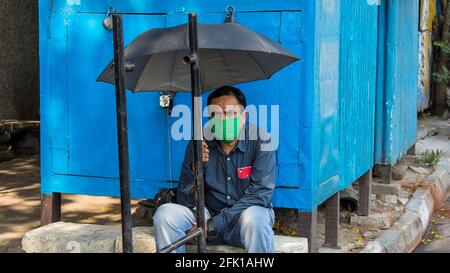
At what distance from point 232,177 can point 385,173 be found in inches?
146

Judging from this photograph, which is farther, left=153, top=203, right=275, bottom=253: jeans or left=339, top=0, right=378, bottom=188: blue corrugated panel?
left=339, top=0, right=378, bottom=188: blue corrugated panel

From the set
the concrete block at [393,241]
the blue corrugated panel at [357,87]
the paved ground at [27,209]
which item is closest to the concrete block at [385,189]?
the blue corrugated panel at [357,87]

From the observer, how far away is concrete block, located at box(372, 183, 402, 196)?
780cm

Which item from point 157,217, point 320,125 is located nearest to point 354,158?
point 320,125

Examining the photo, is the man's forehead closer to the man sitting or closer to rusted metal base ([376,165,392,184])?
the man sitting

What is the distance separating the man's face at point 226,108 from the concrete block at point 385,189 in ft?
12.1

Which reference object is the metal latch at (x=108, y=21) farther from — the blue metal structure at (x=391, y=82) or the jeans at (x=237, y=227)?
the blue metal structure at (x=391, y=82)

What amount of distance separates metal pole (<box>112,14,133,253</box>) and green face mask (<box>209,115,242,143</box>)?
4.32 feet

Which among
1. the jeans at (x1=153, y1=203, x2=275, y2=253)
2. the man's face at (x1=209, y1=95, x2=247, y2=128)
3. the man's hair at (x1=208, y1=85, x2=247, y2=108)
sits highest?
the man's hair at (x1=208, y1=85, x2=247, y2=108)

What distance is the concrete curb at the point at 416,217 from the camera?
6.28m

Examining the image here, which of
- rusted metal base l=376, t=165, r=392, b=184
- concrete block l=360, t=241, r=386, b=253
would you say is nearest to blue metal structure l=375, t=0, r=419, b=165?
rusted metal base l=376, t=165, r=392, b=184

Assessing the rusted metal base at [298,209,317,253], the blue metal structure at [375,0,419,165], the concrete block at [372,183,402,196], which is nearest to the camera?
the rusted metal base at [298,209,317,253]
